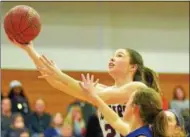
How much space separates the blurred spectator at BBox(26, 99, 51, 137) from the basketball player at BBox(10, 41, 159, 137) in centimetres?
313

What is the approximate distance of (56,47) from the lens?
9219 mm

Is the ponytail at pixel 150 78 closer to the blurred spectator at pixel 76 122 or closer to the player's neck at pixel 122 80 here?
the player's neck at pixel 122 80

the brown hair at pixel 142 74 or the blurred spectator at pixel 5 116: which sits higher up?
the brown hair at pixel 142 74

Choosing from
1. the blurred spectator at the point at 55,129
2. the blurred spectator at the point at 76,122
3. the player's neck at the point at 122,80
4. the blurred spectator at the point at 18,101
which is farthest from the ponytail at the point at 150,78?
the blurred spectator at the point at 18,101

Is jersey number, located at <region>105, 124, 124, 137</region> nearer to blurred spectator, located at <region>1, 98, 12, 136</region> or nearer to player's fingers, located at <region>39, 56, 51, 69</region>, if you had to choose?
player's fingers, located at <region>39, 56, 51, 69</region>

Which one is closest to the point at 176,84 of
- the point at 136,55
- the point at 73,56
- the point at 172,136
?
the point at 73,56

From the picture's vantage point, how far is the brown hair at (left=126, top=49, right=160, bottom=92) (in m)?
3.82

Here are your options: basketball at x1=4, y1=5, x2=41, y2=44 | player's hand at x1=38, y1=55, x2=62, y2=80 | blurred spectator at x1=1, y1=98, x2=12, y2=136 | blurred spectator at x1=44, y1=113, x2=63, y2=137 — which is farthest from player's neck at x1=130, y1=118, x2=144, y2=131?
blurred spectator at x1=44, y1=113, x2=63, y2=137

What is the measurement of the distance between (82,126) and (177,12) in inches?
148

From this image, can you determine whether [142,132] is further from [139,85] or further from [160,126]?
[139,85]

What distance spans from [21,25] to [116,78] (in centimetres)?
83

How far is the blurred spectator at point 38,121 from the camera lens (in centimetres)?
693

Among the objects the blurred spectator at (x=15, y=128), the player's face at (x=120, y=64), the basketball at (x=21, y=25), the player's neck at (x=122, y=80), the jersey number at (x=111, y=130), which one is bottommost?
the blurred spectator at (x=15, y=128)

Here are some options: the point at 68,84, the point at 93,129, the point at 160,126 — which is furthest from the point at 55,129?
the point at 160,126
